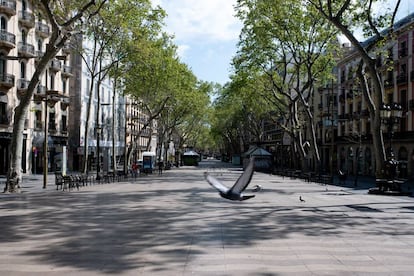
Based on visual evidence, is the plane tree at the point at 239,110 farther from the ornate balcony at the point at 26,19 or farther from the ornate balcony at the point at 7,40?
the ornate balcony at the point at 7,40

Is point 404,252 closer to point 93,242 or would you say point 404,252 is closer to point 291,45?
point 93,242

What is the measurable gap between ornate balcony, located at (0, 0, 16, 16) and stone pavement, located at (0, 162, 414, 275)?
2372cm

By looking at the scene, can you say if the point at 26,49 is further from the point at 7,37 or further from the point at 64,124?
the point at 64,124

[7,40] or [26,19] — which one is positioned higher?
[26,19]

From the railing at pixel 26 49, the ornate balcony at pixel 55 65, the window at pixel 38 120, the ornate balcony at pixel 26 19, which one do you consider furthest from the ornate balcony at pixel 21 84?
the ornate balcony at pixel 55 65

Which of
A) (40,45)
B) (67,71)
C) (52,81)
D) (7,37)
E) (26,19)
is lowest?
(52,81)

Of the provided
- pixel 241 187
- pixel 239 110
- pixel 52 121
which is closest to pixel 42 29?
pixel 52 121

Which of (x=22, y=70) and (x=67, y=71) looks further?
(x=67, y=71)

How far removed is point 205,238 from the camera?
33.3 ft

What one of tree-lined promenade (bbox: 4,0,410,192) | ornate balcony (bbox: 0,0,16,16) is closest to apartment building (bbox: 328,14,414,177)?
tree-lined promenade (bbox: 4,0,410,192)

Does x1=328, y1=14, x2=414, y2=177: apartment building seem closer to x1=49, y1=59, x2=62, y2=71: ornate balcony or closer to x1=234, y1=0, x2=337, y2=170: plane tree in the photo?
x1=234, y1=0, x2=337, y2=170: plane tree

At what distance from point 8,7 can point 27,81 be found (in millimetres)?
6323

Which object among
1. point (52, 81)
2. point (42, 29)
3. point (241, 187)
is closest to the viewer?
point (241, 187)

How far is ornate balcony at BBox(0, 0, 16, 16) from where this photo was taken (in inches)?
1386
